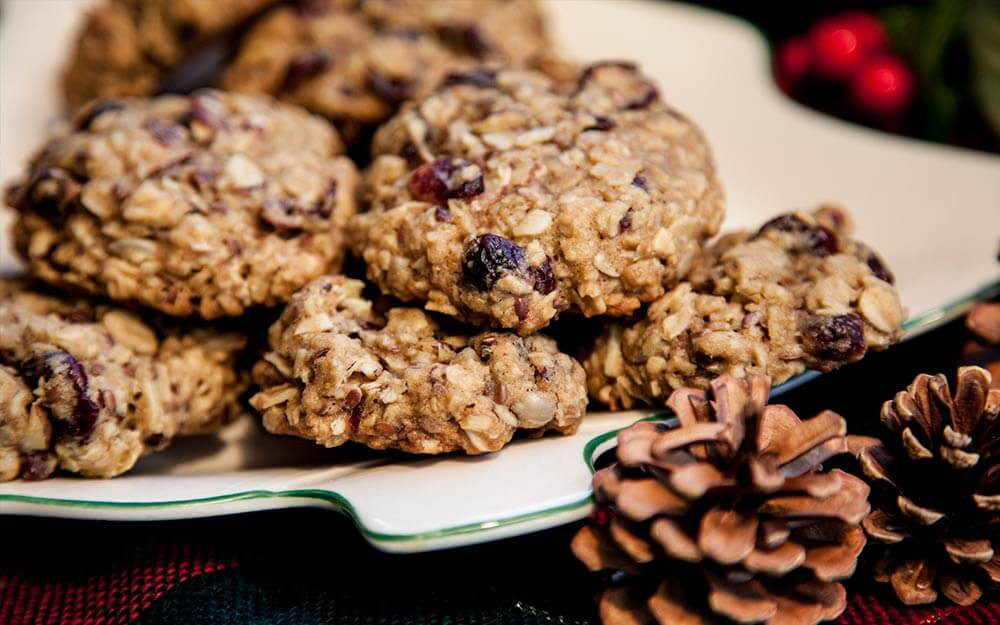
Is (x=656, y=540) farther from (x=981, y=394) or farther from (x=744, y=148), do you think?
(x=744, y=148)

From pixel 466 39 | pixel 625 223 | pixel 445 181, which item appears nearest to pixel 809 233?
pixel 625 223

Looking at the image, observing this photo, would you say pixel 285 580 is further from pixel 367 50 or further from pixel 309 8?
pixel 309 8

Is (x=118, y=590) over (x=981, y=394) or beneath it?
beneath

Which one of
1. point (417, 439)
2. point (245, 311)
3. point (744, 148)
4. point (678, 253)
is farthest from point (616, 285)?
point (744, 148)

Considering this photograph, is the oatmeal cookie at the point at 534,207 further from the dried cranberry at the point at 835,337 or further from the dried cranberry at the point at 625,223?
the dried cranberry at the point at 835,337

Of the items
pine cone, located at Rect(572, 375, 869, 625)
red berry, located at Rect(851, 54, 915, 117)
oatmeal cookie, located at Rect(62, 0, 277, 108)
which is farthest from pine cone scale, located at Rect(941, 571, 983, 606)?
red berry, located at Rect(851, 54, 915, 117)

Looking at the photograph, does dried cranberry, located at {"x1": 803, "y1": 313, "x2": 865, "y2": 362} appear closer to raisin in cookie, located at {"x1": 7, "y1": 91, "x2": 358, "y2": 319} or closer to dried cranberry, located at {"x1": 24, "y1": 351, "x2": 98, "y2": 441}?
raisin in cookie, located at {"x1": 7, "y1": 91, "x2": 358, "y2": 319}
